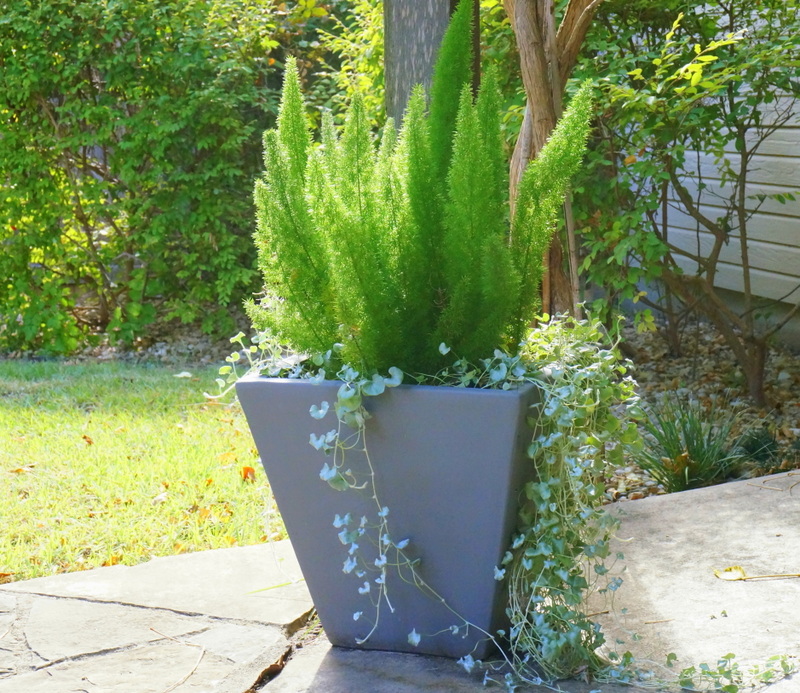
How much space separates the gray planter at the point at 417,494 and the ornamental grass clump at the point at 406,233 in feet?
0.41

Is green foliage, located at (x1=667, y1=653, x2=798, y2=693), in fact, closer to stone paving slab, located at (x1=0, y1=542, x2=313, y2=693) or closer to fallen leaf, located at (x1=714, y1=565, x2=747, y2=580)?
fallen leaf, located at (x1=714, y1=565, x2=747, y2=580)

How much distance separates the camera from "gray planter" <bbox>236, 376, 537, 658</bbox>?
1.64 m

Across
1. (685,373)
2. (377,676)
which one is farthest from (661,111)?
(377,676)

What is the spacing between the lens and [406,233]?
1.75 meters

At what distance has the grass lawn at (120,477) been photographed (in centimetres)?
271

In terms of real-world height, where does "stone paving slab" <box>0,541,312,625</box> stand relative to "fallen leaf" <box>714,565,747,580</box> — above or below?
above

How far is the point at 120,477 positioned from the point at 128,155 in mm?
3283

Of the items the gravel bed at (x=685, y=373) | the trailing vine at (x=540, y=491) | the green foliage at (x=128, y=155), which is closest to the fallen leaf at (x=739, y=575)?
the trailing vine at (x=540, y=491)

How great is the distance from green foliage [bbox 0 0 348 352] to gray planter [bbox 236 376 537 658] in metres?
4.10

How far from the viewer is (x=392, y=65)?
244cm

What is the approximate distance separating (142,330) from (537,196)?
485 centimetres

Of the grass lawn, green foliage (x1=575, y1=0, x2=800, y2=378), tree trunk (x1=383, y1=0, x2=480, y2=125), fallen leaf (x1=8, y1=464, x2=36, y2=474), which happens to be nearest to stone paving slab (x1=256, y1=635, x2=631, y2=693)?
the grass lawn

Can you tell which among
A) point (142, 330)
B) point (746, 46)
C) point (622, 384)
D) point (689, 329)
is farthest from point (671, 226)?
point (622, 384)

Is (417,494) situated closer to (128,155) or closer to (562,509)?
(562,509)
